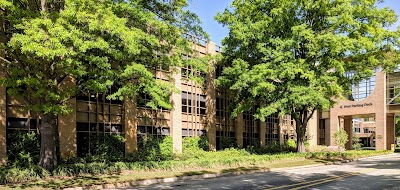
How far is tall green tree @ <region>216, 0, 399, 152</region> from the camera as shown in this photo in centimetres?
2880

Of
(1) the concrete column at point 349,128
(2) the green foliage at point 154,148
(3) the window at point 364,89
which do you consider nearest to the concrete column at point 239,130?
(2) the green foliage at point 154,148

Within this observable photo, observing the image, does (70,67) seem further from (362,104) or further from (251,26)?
(362,104)

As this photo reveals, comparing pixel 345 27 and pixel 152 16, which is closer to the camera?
pixel 152 16

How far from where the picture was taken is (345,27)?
99.6 feet

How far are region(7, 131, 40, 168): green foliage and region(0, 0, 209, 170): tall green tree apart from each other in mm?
3614

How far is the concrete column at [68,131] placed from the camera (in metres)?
22.7

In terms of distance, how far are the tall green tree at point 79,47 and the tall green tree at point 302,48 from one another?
10.3 metres

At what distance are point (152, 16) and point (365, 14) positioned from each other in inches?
781

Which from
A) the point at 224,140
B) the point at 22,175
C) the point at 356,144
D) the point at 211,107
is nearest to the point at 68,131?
the point at 22,175

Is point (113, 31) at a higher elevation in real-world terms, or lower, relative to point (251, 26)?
lower

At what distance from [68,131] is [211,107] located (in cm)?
1607

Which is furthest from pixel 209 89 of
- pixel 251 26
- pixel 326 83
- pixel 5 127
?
pixel 5 127

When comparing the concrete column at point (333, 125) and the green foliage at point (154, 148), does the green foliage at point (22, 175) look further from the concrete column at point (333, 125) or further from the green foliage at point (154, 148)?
the concrete column at point (333, 125)

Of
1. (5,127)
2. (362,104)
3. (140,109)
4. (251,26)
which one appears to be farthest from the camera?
(362,104)
